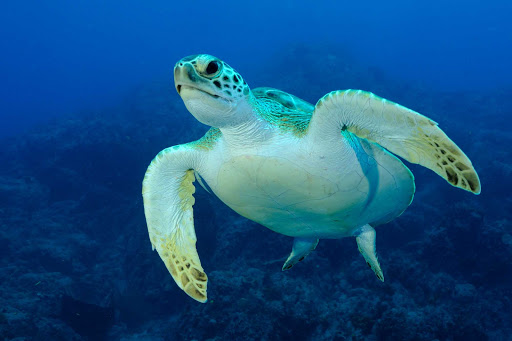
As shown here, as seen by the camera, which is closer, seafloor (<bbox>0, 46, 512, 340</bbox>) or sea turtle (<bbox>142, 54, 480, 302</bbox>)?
sea turtle (<bbox>142, 54, 480, 302</bbox>)

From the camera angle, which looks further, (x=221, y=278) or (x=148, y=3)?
(x=148, y=3)

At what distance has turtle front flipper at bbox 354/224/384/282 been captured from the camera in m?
2.90

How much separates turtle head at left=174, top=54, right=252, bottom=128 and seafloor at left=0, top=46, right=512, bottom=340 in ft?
9.36

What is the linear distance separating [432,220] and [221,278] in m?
5.29

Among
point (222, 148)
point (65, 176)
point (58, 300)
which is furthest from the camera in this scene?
point (65, 176)

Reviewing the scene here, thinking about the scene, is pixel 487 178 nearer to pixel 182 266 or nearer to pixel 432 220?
pixel 432 220

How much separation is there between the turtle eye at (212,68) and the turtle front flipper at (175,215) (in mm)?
762

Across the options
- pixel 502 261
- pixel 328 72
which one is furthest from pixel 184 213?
pixel 328 72

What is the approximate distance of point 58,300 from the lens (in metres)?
4.69

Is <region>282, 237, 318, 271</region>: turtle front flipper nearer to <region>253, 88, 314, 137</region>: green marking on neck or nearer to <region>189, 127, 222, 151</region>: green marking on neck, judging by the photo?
<region>253, 88, 314, 137</region>: green marking on neck

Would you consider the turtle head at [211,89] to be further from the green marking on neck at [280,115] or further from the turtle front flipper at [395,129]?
the turtle front flipper at [395,129]

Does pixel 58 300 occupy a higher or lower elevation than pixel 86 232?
higher

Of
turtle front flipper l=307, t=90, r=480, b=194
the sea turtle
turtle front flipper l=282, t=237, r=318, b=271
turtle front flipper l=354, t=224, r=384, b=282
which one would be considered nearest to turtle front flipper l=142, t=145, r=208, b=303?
the sea turtle

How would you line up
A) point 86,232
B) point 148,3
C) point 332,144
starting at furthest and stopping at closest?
point 148,3
point 86,232
point 332,144
